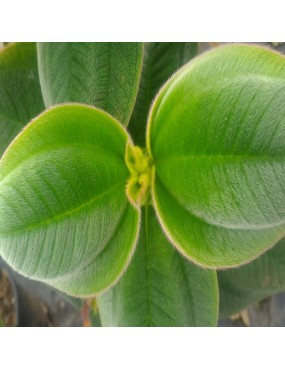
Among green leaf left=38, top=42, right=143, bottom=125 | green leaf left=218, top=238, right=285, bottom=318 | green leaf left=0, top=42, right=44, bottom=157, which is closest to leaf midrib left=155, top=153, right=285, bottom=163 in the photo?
green leaf left=38, top=42, right=143, bottom=125

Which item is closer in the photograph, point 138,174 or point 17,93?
point 138,174

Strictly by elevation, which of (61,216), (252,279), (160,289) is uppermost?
(61,216)

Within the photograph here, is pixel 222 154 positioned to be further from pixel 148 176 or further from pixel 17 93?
pixel 17 93

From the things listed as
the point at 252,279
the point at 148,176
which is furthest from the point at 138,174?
the point at 252,279

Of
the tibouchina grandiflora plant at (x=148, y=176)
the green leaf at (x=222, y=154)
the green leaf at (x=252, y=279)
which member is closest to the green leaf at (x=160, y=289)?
the tibouchina grandiflora plant at (x=148, y=176)

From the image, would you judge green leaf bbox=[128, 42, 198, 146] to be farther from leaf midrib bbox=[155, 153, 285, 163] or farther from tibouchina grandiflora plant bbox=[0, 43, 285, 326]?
leaf midrib bbox=[155, 153, 285, 163]

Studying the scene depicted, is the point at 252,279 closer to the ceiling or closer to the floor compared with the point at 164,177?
closer to the floor

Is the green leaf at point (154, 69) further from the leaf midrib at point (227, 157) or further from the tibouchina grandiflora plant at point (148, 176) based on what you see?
the leaf midrib at point (227, 157)
